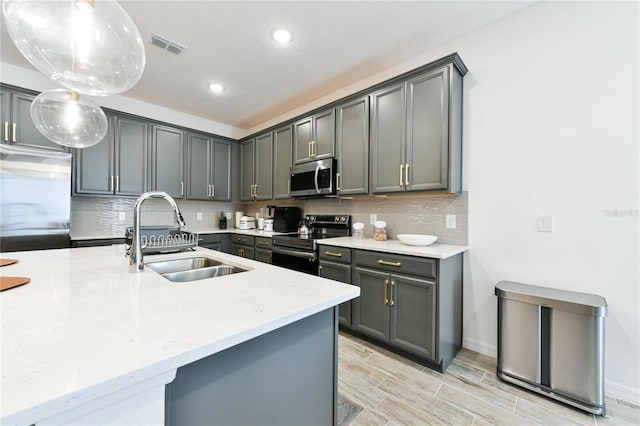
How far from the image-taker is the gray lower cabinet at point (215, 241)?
3.78 meters

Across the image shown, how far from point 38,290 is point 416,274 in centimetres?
206

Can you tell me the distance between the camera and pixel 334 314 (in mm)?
1075

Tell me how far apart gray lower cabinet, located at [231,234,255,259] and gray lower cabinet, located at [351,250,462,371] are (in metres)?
1.75

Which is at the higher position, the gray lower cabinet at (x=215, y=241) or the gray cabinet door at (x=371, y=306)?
the gray lower cabinet at (x=215, y=241)

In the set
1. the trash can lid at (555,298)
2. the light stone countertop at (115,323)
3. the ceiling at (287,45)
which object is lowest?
the trash can lid at (555,298)

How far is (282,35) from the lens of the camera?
92.0 inches

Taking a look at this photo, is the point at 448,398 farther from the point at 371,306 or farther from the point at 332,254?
the point at 332,254

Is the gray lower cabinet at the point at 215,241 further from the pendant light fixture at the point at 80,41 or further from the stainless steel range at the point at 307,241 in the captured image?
the pendant light fixture at the point at 80,41

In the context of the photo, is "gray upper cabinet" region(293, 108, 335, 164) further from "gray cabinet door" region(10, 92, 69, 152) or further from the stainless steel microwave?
"gray cabinet door" region(10, 92, 69, 152)

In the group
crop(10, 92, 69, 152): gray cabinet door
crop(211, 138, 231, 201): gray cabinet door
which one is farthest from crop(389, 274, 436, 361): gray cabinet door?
crop(10, 92, 69, 152): gray cabinet door

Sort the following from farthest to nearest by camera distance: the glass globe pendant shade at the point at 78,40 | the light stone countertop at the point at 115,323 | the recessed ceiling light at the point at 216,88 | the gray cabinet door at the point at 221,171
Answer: the gray cabinet door at the point at 221,171 < the recessed ceiling light at the point at 216,88 < the glass globe pendant shade at the point at 78,40 < the light stone countertop at the point at 115,323

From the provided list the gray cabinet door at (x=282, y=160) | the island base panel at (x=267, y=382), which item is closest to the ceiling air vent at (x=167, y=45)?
the gray cabinet door at (x=282, y=160)

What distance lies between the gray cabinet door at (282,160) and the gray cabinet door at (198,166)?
1.11m

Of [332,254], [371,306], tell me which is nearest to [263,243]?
[332,254]
